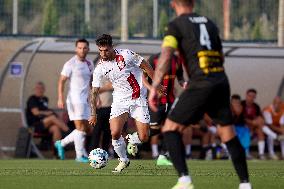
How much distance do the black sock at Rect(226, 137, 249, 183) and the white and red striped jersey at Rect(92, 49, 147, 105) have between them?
575 centimetres

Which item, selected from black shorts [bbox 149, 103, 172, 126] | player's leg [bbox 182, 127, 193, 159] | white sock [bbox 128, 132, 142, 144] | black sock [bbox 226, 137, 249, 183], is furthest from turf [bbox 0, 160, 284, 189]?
player's leg [bbox 182, 127, 193, 159]

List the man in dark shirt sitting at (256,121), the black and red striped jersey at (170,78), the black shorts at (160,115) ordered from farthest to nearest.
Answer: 1. the man in dark shirt sitting at (256,121)
2. the black shorts at (160,115)
3. the black and red striped jersey at (170,78)

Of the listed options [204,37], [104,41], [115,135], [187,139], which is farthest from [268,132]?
[204,37]

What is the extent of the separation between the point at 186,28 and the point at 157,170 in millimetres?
6064

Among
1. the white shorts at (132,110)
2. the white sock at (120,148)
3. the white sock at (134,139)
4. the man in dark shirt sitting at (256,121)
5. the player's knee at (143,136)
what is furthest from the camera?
the man in dark shirt sitting at (256,121)

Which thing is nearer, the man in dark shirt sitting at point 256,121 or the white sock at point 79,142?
the white sock at point 79,142

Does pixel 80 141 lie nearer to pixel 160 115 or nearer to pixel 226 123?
pixel 160 115

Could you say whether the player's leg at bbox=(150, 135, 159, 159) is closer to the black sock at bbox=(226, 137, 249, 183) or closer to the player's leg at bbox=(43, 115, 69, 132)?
the player's leg at bbox=(43, 115, 69, 132)

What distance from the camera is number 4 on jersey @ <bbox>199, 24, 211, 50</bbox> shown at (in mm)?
12125

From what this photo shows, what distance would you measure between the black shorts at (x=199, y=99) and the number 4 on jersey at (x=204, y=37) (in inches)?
14.6

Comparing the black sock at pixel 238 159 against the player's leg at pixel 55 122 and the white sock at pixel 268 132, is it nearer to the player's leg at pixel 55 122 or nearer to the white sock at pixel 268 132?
the player's leg at pixel 55 122

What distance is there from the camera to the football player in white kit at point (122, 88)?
17.7 metres

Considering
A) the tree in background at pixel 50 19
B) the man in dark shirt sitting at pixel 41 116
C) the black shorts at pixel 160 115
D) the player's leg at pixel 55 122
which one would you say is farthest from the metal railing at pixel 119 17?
the black shorts at pixel 160 115

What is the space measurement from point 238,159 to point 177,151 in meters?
0.71
